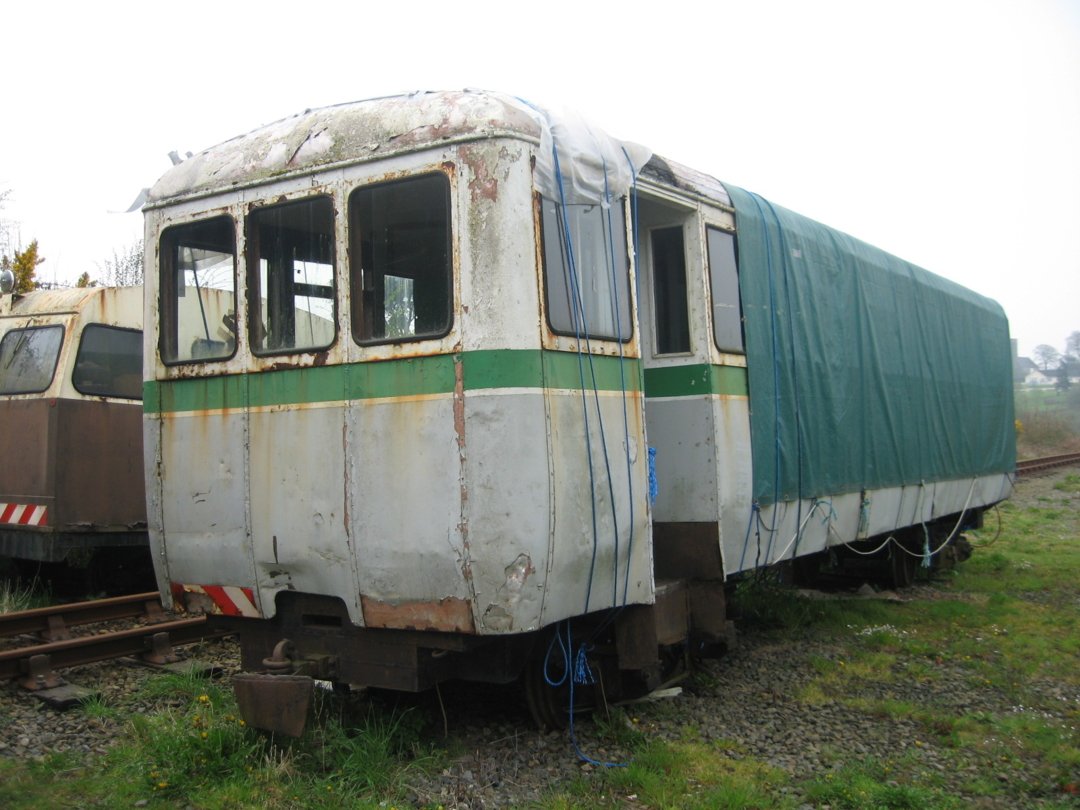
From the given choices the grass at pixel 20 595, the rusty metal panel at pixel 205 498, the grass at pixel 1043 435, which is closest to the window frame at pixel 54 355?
Result: the grass at pixel 20 595

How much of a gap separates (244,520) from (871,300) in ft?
19.3

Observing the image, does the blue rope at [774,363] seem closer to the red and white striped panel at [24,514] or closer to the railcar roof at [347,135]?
the railcar roof at [347,135]

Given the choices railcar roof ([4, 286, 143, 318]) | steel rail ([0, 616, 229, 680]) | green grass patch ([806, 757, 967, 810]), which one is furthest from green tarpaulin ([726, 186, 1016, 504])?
railcar roof ([4, 286, 143, 318])

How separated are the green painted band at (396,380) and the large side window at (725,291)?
122 centimetres

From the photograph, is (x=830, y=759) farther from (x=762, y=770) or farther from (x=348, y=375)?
(x=348, y=375)

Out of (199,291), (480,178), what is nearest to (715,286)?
(480,178)

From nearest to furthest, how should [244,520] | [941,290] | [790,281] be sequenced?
[244,520] → [790,281] → [941,290]

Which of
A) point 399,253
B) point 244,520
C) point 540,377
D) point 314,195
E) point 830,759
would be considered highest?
point 314,195

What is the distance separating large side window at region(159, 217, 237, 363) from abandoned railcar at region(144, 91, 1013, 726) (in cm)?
2

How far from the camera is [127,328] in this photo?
33.0ft

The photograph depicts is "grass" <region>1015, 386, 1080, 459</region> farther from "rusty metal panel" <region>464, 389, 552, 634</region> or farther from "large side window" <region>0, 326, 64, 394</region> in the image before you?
"rusty metal panel" <region>464, 389, 552, 634</region>

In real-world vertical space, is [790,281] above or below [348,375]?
above

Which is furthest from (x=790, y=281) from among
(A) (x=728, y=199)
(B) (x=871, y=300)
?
(B) (x=871, y=300)

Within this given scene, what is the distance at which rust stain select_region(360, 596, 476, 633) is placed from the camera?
4758 millimetres
